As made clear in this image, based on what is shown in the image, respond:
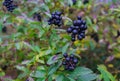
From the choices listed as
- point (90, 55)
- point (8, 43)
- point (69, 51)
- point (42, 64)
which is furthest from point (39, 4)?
point (90, 55)

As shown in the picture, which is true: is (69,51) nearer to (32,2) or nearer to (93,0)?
(32,2)

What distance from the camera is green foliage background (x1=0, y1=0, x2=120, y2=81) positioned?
2.45 m

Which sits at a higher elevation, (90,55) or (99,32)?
(99,32)

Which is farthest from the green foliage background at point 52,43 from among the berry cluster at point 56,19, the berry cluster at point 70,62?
the berry cluster at point 56,19

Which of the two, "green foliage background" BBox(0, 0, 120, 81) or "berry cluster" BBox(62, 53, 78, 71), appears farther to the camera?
"green foliage background" BBox(0, 0, 120, 81)

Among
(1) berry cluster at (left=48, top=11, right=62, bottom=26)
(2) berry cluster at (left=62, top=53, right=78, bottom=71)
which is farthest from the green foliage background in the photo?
(1) berry cluster at (left=48, top=11, right=62, bottom=26)

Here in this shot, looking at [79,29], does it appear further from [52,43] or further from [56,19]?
[52,43]

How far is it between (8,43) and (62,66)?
1.03 meters

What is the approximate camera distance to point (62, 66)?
2506 millimetres

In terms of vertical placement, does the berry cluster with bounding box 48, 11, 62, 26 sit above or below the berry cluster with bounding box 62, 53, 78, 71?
above

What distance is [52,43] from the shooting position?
9.04ft

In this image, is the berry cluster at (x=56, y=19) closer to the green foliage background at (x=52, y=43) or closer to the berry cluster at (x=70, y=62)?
the green foliage background at (x=52, y=43)

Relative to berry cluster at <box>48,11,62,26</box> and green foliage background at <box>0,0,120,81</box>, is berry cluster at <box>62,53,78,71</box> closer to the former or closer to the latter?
green foliage background at <box>0,0,120,81</box>

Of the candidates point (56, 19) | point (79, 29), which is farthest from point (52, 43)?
point (79, 29)
